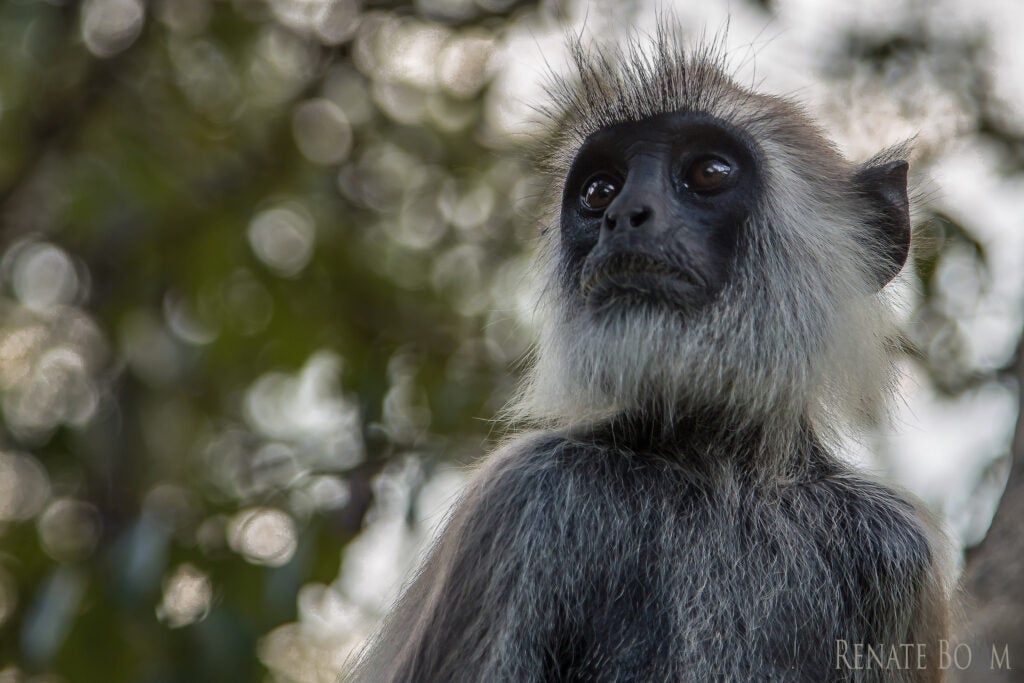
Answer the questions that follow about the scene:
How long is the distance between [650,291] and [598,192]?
0.69 meters

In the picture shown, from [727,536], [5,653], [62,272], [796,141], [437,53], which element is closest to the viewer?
[727,536]

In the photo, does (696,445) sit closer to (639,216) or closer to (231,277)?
(639,216)

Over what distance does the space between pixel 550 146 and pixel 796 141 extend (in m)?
1.39

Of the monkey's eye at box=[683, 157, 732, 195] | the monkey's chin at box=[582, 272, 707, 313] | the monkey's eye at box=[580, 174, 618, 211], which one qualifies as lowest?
the monkey's chin at box=[582, 272, 707, 313]

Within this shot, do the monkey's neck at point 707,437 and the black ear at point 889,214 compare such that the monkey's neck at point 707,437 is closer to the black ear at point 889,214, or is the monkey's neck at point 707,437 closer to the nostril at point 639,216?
the nostril at point 639,216

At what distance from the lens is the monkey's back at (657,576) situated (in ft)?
13.8

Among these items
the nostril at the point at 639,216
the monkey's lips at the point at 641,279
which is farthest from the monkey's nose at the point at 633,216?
the monkey's lips at the point at 641,279

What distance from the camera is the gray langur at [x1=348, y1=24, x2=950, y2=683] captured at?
4.27 m

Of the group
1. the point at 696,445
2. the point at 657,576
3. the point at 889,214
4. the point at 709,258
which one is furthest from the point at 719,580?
the point at 889,214

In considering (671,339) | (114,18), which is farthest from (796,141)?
(114,18)

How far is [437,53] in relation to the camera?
9.09 metres

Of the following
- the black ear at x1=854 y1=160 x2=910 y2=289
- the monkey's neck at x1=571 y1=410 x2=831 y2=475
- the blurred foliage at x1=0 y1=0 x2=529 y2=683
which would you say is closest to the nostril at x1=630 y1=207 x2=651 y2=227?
the monkey's neck at x1=571 y1=410 x2=831 y2=475

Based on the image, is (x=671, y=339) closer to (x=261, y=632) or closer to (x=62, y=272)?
(x=261, y=632)

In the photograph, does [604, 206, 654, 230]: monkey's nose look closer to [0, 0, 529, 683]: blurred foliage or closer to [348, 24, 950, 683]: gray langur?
[348, 24, 950, 683]: gray langur
